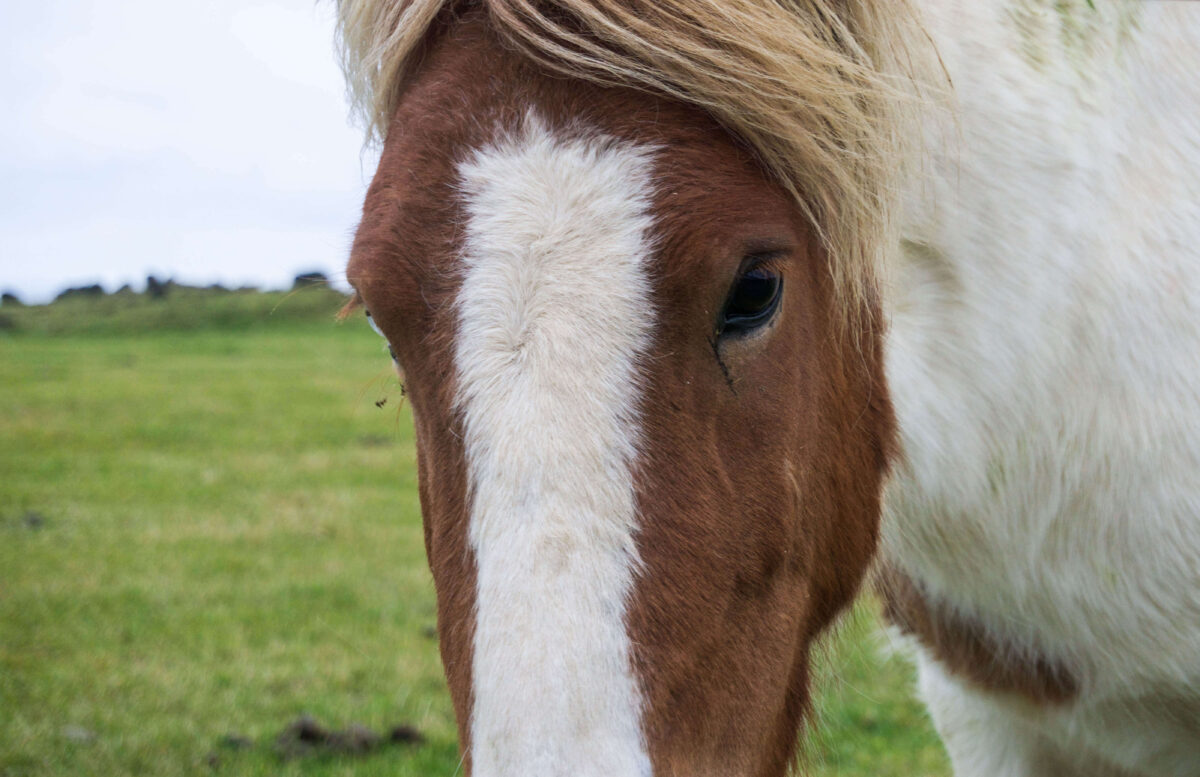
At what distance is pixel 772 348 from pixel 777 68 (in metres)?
0.38

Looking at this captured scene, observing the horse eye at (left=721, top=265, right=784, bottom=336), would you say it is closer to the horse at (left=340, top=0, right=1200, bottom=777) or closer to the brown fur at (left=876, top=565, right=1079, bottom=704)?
the horse at (left=340, top=0, right=1200, bottom=777)

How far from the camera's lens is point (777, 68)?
1378 millimetres

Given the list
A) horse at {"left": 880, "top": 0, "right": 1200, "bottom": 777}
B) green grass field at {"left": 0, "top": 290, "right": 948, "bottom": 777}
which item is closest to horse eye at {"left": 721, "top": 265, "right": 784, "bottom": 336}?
horse at {"left": 880, "top": 0, "right": 1200, "bottom": 777}

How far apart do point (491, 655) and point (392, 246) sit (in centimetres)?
56

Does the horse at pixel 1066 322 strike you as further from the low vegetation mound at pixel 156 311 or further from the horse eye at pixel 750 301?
the low vegetation mound at pixel 156 311

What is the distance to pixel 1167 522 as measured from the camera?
1830 mm

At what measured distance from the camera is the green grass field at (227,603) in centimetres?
394

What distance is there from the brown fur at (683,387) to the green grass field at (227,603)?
0.36 m

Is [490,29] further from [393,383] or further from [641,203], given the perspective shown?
[393,383]

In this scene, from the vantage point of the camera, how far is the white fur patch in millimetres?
1130

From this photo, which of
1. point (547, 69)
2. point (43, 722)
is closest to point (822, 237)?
point (547, 69)

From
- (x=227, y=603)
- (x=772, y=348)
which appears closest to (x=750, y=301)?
(x=772, y=348)

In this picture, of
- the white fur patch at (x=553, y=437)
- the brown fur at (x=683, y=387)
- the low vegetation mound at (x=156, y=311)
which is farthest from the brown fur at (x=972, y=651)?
the low vegetation mound at (x=156, y=311)

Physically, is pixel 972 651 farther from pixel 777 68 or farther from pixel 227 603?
pixel 227 603
